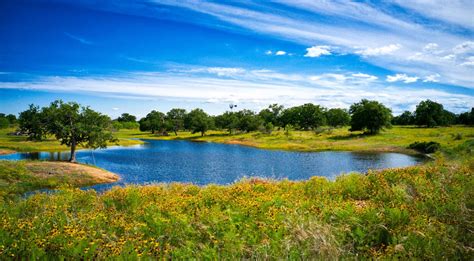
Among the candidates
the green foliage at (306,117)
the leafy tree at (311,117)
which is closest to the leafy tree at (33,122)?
the green foliage at (306,117)

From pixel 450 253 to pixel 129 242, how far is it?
7.35 m

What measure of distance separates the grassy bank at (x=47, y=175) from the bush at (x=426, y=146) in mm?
68017

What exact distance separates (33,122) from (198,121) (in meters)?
97.7

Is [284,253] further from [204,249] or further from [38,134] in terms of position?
[38,134]

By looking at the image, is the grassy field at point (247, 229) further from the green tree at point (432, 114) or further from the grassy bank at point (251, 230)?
the green tree at point (432, 114)

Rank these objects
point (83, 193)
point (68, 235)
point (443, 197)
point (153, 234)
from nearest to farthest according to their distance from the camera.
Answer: point (68, 235) < point (153, 234) < point (443, 197) < point (83, 193)

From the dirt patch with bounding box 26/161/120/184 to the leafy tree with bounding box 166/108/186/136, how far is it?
381 ft

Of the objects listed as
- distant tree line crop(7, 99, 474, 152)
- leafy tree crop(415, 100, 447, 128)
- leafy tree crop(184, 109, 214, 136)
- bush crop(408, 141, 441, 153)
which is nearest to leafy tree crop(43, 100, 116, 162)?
distant tree line crop(7, 99, 474, 152)

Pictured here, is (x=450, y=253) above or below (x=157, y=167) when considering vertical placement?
above

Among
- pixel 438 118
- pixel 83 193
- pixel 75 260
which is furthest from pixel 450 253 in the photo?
pixel 438 118

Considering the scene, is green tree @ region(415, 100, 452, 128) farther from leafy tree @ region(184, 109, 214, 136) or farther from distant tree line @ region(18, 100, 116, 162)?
distant tree line @ region(18, 100, 116, 162)

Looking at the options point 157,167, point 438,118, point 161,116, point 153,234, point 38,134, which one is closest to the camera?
point 153,234

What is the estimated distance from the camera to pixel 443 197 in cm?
1042

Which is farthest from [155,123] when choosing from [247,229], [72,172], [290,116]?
[247,229]
